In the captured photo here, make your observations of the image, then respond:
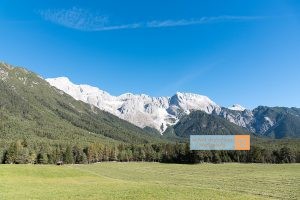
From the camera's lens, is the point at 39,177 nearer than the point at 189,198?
No

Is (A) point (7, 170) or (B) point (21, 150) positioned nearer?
(A) point (7, 170)

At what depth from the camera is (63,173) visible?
104 metres

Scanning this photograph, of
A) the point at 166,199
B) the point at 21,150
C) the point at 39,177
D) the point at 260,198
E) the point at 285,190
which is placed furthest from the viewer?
the point at 21,150

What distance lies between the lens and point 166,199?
5247 cm

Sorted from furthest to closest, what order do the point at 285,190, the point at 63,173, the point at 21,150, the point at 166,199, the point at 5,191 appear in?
the point at 21,150, the point at 63,173, the point at 285,190, the point at 5,191, the point at 166,199

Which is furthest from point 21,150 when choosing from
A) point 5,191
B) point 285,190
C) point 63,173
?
point 285,190

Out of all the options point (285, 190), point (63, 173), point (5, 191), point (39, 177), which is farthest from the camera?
point (63, 173)

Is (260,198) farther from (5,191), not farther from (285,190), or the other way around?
(5,191)

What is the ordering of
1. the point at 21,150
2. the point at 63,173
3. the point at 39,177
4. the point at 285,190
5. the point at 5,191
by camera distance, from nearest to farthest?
the point at 5,191, the point at 285,190, the point at 39,177, the point at 63,173, the point at 21,150

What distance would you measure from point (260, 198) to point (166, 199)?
13.9 metres

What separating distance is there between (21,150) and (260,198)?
161157mm

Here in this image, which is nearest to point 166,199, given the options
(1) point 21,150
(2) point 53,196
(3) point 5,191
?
(2) point 53,196

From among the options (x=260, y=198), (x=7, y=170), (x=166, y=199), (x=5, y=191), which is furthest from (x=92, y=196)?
(x=7, y=170)

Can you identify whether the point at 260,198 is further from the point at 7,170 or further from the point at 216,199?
the point at 7,170
